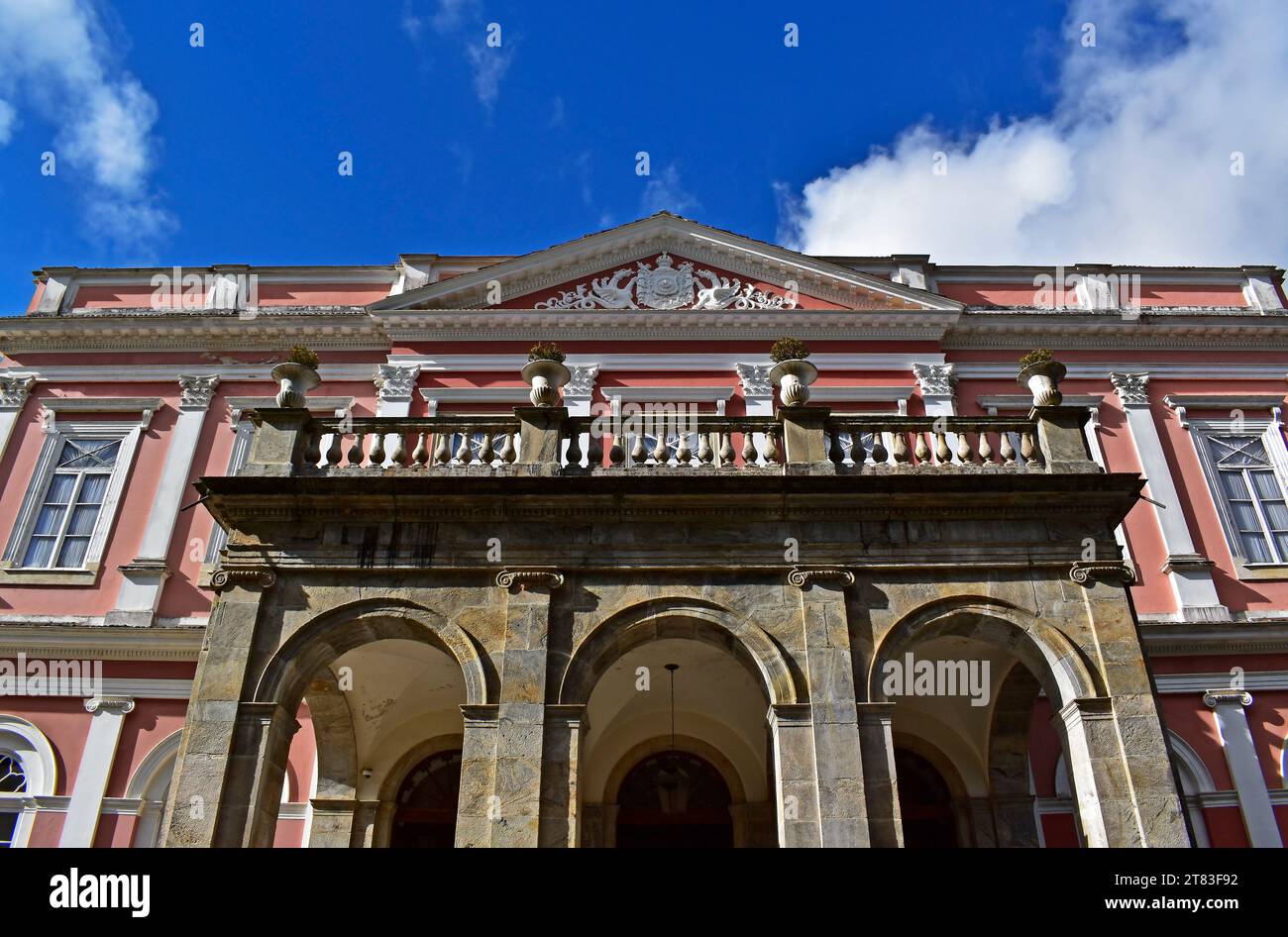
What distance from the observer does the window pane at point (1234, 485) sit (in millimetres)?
15836

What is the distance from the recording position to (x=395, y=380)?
1686 centimetres

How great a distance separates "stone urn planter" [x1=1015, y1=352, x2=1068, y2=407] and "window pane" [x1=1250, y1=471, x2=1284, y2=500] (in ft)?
24.5

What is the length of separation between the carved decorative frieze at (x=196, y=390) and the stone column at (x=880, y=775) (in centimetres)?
1270

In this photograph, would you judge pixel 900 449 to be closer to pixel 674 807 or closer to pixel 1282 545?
pixel 674 807

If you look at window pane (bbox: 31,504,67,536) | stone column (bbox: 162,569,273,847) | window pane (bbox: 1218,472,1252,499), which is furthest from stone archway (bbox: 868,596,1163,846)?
window pane (bbox: 31,504,67,536)

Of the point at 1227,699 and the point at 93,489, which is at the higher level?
the point at 93,489

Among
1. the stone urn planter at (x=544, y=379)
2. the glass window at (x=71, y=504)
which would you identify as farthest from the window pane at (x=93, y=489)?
the stone urn planter at (x=544, y=379)

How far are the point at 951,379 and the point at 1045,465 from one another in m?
7.07

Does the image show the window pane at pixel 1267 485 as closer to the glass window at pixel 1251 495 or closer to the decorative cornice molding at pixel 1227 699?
the glass window at pixel 1251 495

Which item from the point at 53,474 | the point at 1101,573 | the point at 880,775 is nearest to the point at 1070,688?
the point at 1101,573

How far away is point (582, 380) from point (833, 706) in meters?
9.11
